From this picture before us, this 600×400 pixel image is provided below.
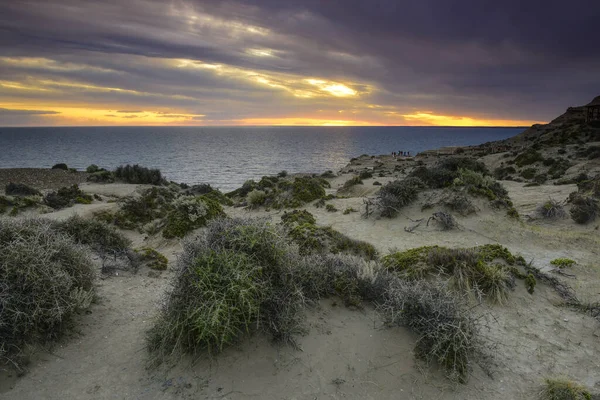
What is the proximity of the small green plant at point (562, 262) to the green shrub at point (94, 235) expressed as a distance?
1153cm

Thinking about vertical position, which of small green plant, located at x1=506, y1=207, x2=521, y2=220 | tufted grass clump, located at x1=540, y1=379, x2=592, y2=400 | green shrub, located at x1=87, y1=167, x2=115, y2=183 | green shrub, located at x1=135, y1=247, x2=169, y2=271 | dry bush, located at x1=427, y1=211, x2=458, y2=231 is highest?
small green plant, located at x1=506, y1=207, x2=521, y2=220

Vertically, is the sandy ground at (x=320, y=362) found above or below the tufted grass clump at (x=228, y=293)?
below

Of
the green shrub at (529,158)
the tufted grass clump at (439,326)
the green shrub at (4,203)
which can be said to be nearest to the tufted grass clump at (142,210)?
the green shrub at (4,203)

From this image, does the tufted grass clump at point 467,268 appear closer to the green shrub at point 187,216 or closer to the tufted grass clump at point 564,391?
the tufted grass clump at point 564,391

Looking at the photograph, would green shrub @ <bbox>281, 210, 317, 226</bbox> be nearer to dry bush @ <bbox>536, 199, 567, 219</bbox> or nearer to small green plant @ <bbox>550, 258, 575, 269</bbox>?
small green plant @ <bbox>550, 258, 575, 269</bbox>

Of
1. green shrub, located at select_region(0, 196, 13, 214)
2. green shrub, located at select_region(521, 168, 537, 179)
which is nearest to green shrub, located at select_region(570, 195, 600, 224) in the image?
green shrub, located at select_region(521, 168, 537, 179)

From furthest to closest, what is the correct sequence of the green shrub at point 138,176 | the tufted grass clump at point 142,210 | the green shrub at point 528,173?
the green shrub at point 138,176 < the green shrub at point 528,173 < the tufted grass clump at point 142,210

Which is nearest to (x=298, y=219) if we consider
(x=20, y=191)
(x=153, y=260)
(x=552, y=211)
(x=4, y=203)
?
(x=153, y=260)

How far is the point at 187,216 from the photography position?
12.4 m

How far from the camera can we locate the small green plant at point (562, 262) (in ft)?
29.0

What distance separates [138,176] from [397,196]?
77.5 feet

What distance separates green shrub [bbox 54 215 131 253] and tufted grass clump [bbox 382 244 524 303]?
7.20 m

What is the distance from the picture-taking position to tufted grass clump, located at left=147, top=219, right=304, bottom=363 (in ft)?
14.4

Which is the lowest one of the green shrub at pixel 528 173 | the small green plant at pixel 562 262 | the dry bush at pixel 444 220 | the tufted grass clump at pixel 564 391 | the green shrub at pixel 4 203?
the green shrub at pixel 4 203
